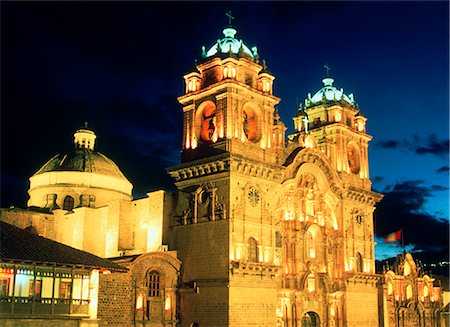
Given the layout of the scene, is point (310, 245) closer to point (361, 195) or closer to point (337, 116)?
point (361, 195)

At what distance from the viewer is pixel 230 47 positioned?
52094 mm

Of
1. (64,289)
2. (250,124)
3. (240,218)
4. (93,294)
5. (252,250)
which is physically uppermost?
(250,124)

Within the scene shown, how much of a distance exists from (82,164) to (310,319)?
29647mm

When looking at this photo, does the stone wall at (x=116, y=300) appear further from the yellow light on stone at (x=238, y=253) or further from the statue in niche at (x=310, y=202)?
the statue in niche at (x=310, y=202)

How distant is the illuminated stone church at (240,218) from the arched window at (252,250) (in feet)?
0.46

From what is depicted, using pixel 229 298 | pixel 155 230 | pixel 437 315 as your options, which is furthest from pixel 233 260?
pixel 437 315

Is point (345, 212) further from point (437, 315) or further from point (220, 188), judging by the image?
point (437, 315)

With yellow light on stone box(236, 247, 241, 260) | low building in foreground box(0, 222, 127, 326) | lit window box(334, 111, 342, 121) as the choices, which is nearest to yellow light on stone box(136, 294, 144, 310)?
low building in foreground box(0, 222, 127, 326)

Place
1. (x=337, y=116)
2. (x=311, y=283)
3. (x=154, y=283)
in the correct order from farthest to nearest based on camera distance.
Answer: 1. (x=337, y=116)
2. (x=311, y=283)
3. (x=154, y=283)

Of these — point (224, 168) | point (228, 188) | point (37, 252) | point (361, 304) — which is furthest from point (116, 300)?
point (361, 304)

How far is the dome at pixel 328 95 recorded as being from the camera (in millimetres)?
64250

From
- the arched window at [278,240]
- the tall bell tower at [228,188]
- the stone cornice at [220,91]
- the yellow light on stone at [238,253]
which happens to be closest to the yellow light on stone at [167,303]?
the tall bell tower at [228,188]

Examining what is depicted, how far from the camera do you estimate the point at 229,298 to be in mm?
45094

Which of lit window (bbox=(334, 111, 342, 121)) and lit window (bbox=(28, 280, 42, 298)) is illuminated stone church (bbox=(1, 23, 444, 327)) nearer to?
lit window (bbox=(334, 111, 342, 121))
